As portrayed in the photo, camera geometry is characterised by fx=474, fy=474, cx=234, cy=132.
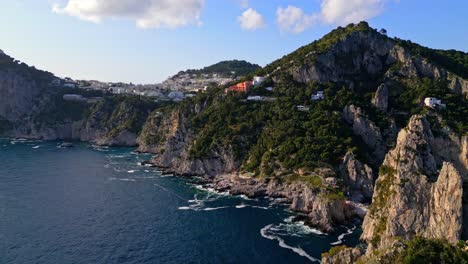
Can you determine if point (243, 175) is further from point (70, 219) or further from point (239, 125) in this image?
point (70, 219)

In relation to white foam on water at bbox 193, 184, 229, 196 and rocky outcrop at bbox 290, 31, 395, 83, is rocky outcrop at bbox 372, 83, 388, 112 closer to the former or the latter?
rocky outcrop at bbox 290, 31, 395, 83

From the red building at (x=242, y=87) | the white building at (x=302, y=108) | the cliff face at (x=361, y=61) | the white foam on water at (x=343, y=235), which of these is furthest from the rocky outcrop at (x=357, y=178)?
the red building at (x=242, y=87)

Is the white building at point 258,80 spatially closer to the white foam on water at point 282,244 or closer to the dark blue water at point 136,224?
the dark blue water at point 136,224

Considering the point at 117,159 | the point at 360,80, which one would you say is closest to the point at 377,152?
the point at 360,80

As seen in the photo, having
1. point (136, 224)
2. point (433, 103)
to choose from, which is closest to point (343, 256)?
point (136, 224)

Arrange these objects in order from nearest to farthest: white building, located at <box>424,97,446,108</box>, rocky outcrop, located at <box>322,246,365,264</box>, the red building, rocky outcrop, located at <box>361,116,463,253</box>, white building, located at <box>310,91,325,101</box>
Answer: rocky outcrop, located at <box>322,246,365,264</box> < rocky outcrop, located at <box>361,116,463,253</box> < white building, located at <box>424,97,446,108</box> < white building, located at <box>310,91,325,101</box> < the red building

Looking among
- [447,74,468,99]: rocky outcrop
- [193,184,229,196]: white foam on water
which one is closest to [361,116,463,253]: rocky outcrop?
[193,184,229,196]: white foam on water

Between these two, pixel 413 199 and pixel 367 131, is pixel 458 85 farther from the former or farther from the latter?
pixel 413 199
